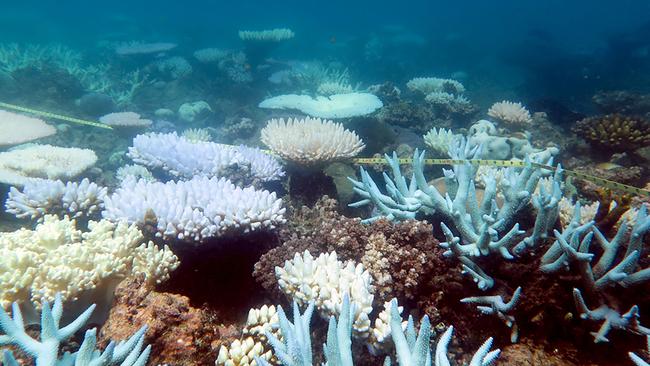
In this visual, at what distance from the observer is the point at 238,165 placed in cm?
474

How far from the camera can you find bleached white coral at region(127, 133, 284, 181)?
475cm

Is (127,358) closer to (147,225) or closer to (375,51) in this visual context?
(147,225)

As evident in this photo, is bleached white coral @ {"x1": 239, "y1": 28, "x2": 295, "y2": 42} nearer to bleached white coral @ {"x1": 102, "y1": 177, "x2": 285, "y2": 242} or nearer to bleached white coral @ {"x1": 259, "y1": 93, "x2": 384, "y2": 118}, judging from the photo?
bleached white coral @ {"x1": 259, "y1": 93, "x2": 384, "y2": 118}

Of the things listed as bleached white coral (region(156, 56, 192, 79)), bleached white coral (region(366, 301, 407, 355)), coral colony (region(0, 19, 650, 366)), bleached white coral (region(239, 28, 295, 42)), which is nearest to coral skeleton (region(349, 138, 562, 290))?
coral colony (region(0, 19, 650, 366))

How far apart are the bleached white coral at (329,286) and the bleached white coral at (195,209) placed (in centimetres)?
81

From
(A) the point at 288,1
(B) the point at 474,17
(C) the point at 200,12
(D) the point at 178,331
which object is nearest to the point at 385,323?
(D) the point at 178,331

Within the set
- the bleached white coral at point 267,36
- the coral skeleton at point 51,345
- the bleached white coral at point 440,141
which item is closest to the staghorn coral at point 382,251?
the coral skeleton at point 51,345

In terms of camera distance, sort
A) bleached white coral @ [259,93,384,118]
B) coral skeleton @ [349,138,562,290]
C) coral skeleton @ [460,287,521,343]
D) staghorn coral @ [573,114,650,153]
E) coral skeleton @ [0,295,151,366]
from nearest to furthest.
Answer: coral skeleton @ [0,295,151,366]
coral skeleton @ [460,287,521,343]
coral skeleton @ [349,138,562,290]
bleached white coral @ [259,93,384,118]
staghorn coral @ [573,114,650,153]

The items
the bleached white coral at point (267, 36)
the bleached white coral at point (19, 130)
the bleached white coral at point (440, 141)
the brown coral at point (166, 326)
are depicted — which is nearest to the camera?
the brown coral at point (166, 326)

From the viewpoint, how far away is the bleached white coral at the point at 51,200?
389 centimetres

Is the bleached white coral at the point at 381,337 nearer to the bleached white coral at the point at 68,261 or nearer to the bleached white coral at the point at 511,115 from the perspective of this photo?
the bleached white coral at the point at 68,261

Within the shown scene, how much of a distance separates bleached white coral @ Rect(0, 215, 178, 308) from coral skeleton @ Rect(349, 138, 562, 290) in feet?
7.68

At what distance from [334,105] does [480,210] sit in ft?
16.4

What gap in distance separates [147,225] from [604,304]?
3.87m
